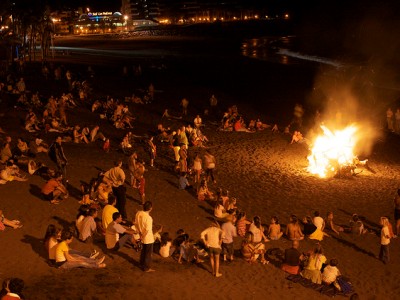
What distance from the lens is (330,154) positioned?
20500mm

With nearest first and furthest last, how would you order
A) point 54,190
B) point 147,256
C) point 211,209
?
point 147,256, point 54,190, point 211,209

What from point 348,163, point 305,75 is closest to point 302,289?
point 348,163

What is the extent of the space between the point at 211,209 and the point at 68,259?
19.1 feet

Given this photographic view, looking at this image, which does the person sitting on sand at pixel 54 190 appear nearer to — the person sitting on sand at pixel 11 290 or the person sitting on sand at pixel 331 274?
the person sitting on sand at pixel 11 290

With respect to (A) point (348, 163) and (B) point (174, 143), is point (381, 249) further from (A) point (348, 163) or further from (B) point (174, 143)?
(B) point (174, 143)

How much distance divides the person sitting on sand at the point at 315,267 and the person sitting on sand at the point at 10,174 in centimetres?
967

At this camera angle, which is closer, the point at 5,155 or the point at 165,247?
the point at 165,247

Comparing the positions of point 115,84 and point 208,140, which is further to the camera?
point 115,84

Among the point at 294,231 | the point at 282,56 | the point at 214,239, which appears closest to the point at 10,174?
the point at 214,239

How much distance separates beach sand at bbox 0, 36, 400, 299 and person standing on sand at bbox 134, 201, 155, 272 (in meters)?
0.34

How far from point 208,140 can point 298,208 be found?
8.69m

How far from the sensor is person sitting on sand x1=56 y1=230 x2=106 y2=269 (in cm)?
1158

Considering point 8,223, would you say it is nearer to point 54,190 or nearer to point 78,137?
point 54,190

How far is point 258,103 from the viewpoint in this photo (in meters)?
34.0
